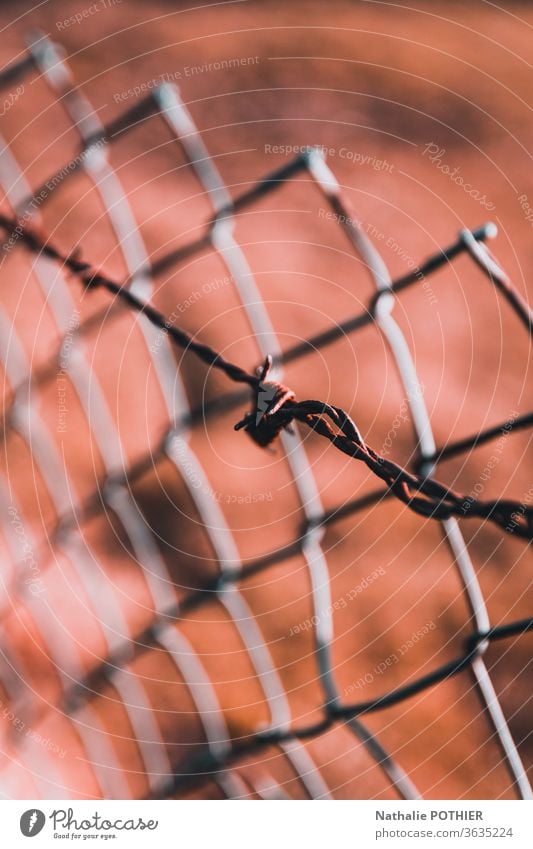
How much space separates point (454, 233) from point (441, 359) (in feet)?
0.41

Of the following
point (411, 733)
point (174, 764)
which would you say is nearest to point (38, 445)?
point (174, 764)

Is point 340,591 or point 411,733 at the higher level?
point 340,591

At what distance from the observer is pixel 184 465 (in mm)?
657

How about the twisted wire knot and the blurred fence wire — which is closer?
the twisted wire knot

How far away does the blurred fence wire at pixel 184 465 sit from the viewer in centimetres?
58

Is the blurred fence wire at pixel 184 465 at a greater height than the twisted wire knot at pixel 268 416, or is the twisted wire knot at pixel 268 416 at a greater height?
the blurred fence wire at pixel 184 465

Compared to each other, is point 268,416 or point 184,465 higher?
point 184,465

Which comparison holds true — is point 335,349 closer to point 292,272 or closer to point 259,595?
point 292,272

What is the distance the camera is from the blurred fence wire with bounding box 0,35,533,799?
22.8 inches

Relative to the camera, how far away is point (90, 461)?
66 centimetres

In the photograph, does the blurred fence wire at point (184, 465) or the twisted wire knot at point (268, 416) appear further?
the blurred fence wire at point (184, 465)

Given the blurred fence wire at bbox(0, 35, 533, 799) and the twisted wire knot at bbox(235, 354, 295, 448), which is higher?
the blurred fence wire at bbox(0, 35, 533, 799)
